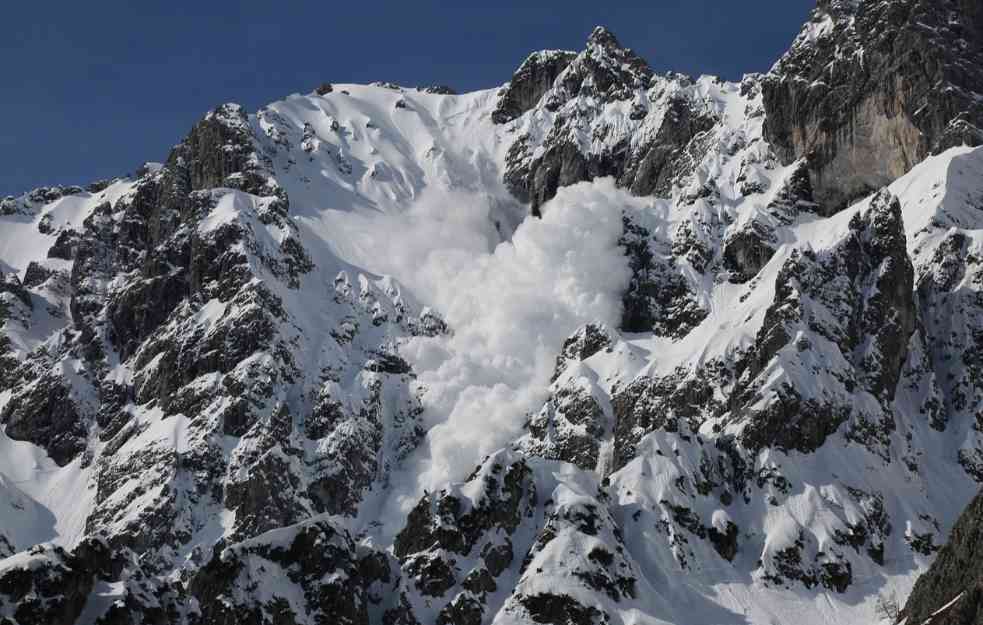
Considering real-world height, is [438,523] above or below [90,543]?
above

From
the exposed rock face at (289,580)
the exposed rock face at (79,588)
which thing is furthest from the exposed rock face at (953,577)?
the exposed rock face at (79,588)

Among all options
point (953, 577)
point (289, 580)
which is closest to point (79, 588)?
point (289, 580)

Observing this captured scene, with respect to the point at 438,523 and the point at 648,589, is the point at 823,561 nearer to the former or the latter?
the point at 648,589

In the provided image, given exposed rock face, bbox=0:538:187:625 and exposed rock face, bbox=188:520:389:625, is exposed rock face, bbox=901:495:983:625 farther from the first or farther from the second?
exposed rock face, bbox=0:538:187:625

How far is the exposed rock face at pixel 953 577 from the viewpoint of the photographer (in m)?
127

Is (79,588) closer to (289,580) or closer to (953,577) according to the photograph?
(289,580)

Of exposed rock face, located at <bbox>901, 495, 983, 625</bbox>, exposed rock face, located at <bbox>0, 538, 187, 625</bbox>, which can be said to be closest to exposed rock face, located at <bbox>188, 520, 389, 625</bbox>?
exposed rock face, located at <bbox>0, 538, 187, 625</bbox>

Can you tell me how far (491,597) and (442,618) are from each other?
29.3 ft

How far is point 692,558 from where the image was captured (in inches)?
7820

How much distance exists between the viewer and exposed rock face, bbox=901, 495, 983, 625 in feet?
417

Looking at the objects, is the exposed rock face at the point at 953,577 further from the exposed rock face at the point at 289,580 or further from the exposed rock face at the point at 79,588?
the exposed rock face at the point at 79,588

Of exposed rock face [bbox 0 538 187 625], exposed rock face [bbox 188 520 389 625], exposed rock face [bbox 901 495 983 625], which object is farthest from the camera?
exposed rock face [bbox 188 520 389 625]

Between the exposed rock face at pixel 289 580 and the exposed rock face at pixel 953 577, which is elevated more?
the exposed rock face at pixel 289 580

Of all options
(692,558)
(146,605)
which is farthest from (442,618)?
(146,605)
